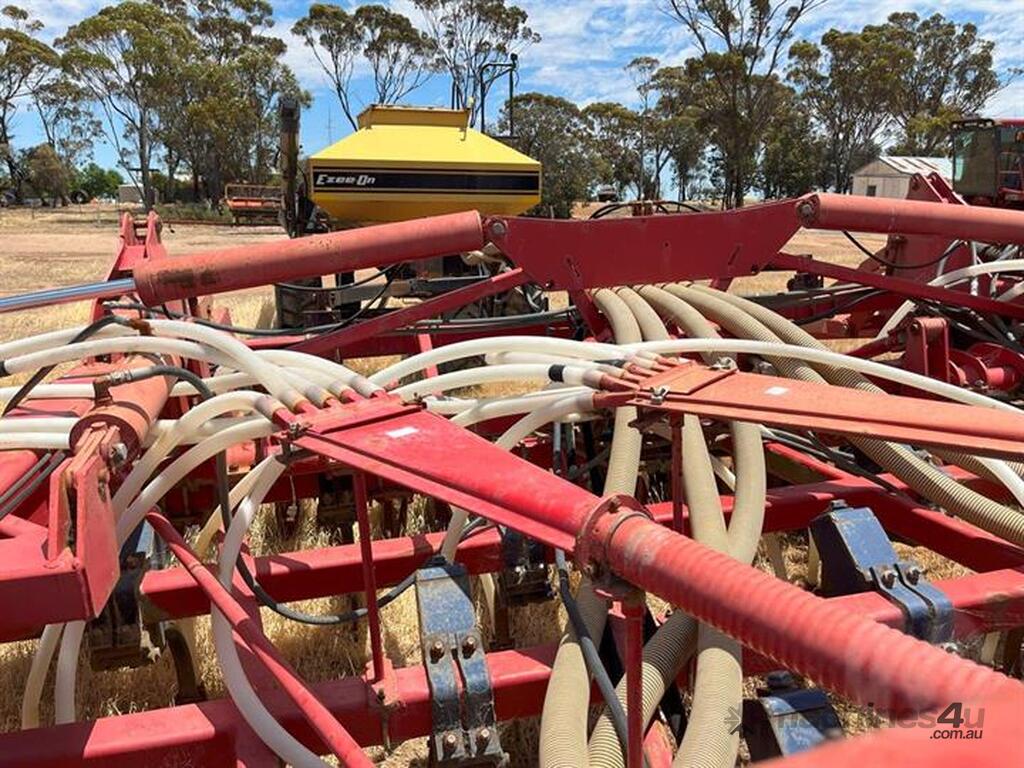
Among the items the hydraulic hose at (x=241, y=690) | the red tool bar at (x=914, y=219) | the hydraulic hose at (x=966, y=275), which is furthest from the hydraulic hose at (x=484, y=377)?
the hydraulic hose at (x=966, y=275)

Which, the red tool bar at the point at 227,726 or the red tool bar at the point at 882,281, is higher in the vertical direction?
the red tool bar at the point at 882,281

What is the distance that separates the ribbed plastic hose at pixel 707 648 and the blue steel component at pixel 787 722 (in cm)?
9

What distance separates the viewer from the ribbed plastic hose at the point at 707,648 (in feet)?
4.64

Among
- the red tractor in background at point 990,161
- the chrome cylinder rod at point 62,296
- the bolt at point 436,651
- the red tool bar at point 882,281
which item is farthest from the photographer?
the red tractor in background at point 990,161

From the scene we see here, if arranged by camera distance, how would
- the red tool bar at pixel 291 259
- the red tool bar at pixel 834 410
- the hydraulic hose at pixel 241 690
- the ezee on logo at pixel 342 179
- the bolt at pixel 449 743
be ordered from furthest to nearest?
1. the ezee on logo at pixel 342 179
2. the red tool bar at pixel 291 259
3. the bolt at pixel 449 743
4. the hydraulic hose at pixel 241 690
5. the red tool bar at pixel 834 410

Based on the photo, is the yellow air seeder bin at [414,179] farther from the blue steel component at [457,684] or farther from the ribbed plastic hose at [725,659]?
the blue steel component at [457,684]

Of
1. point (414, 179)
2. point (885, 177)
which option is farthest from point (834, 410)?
point (885, 177)

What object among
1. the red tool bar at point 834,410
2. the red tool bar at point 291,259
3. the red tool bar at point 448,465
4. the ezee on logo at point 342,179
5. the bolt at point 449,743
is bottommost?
Result: the bolt at point 449,743

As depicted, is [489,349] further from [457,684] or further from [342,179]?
[342,179]

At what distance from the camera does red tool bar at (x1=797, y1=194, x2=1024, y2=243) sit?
2.64 metres

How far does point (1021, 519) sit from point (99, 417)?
2.21m

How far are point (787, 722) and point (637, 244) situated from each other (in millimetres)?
1492

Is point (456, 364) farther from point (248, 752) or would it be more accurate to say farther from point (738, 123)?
point (738, 123)

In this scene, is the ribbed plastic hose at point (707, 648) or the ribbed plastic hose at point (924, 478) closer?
the ribbed plastic hose at point (707, 648)
